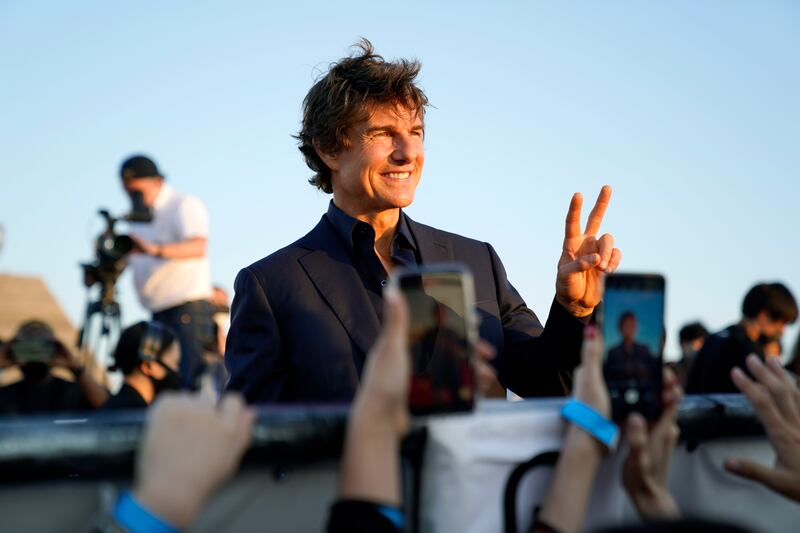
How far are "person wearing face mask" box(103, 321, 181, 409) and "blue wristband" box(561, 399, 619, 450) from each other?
2814mm

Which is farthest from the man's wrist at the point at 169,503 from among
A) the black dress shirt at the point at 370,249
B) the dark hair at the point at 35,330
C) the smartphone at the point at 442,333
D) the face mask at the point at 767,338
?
the face mask at the point at 767,338


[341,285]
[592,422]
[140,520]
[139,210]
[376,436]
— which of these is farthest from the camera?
[139,210]

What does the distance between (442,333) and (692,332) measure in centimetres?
983

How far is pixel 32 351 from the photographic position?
3.58 meters

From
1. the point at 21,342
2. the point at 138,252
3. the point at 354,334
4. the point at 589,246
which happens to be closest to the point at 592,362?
the point at 589,246

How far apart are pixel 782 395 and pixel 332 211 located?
158 cm

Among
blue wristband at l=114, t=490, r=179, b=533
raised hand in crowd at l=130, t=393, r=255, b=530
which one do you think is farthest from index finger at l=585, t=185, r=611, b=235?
blue wristband at l=114, t=490, r=179, b=533

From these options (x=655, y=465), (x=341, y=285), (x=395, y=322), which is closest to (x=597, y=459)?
(x=655, y=465)

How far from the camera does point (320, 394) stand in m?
2.33

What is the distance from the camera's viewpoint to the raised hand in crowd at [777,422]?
1490 millimetres

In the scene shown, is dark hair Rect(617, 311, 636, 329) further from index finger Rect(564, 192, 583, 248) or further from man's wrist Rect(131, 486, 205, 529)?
index finger Rect(564, 192, 583, 248)

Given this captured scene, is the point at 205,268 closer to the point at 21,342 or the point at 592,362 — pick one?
the point at 21,342

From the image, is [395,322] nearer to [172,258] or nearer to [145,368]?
[145,368]

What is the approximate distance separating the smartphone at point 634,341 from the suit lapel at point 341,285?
1165 mm
